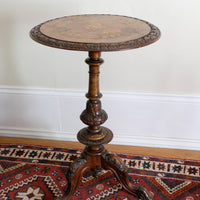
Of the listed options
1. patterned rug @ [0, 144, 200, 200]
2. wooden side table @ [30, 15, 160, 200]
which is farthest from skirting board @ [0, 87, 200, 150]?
wooden side table @ [30, 15, 160, 200]

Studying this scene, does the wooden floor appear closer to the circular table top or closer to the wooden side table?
the wooden side table

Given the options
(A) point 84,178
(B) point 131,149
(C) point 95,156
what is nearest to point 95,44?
(C) point 95,156

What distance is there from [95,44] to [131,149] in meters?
1.10

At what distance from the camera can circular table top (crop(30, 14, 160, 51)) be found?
3.84ft

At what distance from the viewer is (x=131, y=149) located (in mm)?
2080

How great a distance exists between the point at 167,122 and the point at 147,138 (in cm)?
18

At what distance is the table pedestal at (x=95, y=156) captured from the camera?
152cm

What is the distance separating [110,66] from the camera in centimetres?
194

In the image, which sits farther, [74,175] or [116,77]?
[116,77]

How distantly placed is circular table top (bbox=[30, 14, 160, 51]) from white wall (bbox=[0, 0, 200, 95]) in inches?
13.0

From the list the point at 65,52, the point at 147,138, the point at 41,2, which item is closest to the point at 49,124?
the point at 65,52

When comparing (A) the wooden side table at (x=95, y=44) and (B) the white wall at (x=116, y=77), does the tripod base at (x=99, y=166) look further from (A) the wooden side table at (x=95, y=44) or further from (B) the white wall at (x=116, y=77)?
(B) the white wall at (x=116, y=77)

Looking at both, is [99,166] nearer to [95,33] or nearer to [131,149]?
[131,149]

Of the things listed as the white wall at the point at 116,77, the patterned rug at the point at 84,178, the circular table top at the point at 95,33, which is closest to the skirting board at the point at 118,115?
the white wall at the point at 116,77
